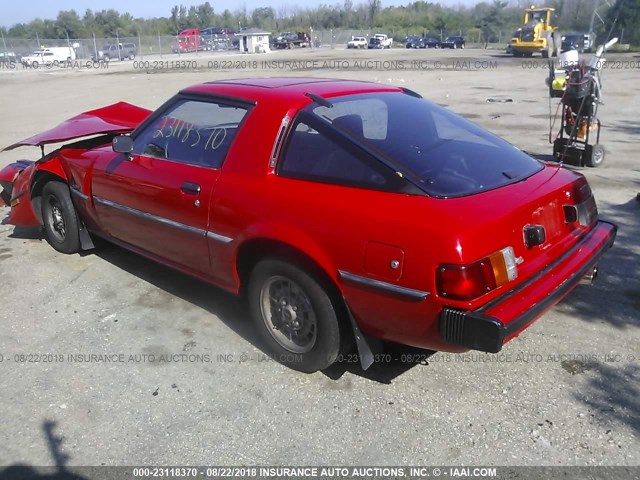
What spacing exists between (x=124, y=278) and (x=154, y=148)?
1270 mm

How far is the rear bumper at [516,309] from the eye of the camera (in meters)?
2.47

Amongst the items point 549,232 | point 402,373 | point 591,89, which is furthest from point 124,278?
point 591,89

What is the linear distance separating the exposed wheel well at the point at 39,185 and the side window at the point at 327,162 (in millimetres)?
2713

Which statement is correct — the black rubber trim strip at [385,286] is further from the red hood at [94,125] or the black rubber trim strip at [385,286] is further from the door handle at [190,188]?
the red hood at [94,125]

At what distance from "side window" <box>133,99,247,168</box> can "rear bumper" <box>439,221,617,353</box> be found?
5.85 ft

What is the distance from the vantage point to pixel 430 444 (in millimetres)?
2697

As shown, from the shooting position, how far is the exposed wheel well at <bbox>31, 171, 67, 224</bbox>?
504cm

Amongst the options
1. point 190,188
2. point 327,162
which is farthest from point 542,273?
point 190,188

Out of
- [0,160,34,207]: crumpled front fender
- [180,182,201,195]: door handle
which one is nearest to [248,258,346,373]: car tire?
[180,182,201,195]: door handle

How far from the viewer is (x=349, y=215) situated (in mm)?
2787

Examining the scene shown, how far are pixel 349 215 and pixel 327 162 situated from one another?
0.41 meters

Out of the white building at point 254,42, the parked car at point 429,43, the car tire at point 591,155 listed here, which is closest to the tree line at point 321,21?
the parked car at point 429,43

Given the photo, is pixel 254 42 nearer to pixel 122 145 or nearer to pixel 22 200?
pixel 22 200

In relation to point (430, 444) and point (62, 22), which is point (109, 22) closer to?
point (62, 22)
